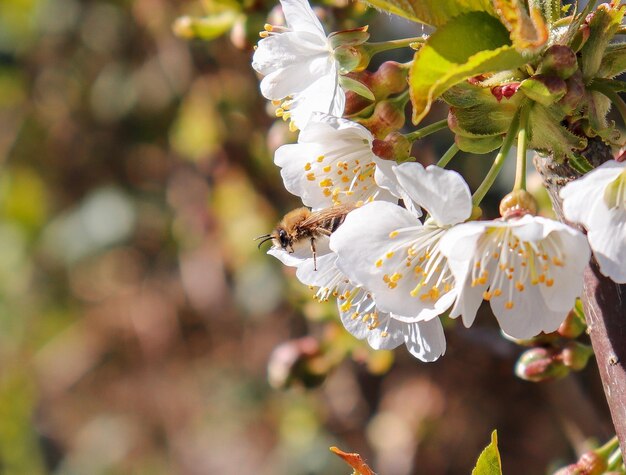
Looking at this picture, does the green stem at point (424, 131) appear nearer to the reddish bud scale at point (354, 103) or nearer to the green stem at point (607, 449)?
the reddish bud scale at point (354, 103)

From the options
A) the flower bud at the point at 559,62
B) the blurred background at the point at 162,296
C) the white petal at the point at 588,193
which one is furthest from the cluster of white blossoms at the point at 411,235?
the blurred background at the point at 162,296

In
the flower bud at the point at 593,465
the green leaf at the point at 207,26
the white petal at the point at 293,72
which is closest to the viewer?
the white petal at the point at 293,72

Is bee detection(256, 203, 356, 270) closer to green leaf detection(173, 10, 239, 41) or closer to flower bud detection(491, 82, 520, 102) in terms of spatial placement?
flower bud detection(491, 82, 520, 102)

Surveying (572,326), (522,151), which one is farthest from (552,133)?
(572,326)

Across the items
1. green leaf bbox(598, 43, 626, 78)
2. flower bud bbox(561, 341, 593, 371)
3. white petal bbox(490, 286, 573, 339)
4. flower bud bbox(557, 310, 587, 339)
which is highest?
green leaf bbox(598, 43, 626, 78)

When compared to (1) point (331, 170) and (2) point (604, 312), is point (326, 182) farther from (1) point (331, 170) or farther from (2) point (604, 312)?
(2) point (604, 312)

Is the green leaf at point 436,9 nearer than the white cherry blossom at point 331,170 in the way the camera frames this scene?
Yes

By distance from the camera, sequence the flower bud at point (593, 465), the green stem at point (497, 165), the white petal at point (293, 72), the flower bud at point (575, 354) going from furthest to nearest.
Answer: the flower bud at point (575, 354), the flower bud at point (593, 465), the white petal at point (293, 72), the green stem at point (497, 165)

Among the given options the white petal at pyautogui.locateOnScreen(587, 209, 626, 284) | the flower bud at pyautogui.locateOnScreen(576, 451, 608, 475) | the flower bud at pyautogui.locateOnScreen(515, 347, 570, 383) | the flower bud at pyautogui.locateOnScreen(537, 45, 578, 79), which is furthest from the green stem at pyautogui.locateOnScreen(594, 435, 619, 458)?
the flower bud at pyautogui.locateOnScreen(537, 45, 578, 79)
